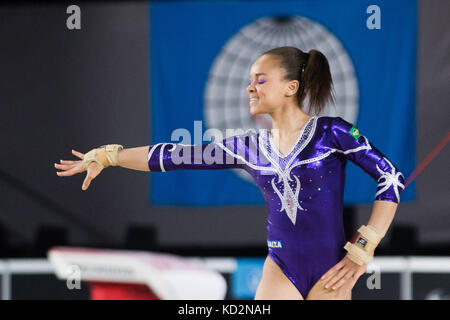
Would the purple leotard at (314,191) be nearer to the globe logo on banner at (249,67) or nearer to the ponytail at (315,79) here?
the ponytail at (315,79)

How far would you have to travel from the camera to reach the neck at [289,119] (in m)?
2.22

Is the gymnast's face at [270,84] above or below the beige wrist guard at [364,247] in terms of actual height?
above

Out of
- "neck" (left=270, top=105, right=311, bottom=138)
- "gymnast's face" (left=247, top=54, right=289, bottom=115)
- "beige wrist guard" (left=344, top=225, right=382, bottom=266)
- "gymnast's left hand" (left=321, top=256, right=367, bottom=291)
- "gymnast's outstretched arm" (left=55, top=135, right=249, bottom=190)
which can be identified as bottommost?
"gymnast's left hand" (left=321, top=256, right=367, bottom=291)

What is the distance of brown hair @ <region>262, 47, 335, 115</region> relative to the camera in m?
2.26

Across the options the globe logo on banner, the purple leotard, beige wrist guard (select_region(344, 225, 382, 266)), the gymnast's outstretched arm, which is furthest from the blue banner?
beige wrist guard (select_region(344, 225, 382, 266))

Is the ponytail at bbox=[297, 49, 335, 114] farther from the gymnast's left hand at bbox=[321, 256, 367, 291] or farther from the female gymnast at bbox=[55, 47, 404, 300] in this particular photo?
the gymnast's left hand at bbox=[321, 256, 367, 291]

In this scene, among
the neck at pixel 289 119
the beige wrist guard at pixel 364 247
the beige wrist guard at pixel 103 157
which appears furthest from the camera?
the beige wrist guard at pixel 103 157

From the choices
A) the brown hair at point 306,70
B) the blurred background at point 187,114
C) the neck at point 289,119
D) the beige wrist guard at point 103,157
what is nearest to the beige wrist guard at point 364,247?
the neck at point 289,119

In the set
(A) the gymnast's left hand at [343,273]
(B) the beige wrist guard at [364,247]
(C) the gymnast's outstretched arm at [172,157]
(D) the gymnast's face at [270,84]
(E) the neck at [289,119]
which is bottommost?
(A) the gymnast's left hand at [343,273]

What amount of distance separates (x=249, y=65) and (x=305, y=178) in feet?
5.40

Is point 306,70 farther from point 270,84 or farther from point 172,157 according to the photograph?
point 172,157

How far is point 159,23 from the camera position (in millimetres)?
3824

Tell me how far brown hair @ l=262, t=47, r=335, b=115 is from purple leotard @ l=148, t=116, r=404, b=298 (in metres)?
0.15
